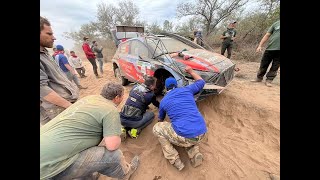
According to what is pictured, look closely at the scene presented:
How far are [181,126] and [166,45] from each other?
269cm

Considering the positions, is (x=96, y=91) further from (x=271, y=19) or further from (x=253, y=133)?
(x=271, y=19)

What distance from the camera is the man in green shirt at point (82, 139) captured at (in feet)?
6.12

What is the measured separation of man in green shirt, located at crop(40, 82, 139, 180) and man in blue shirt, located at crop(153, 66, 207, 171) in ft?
2.74

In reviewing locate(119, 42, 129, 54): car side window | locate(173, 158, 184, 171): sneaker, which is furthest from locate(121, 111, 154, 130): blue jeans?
locate(119, 42, 129, 54): car side window

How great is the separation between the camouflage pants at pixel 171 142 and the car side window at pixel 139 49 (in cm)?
228

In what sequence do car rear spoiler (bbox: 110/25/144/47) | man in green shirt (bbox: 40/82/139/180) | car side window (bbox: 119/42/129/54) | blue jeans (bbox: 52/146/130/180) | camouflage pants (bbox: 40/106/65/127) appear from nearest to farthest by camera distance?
man in green shirt (bbox: 40/82/139/180) → blue jeans (bbox: 52/146/130/180) → camouflage pants (bbox: 40/106/65/127) → car side window (bbox: 119/42/129/54) → car rear spoiler (bbox: 110/25/144/47)

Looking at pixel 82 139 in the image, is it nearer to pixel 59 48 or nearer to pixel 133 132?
pixel 133 132

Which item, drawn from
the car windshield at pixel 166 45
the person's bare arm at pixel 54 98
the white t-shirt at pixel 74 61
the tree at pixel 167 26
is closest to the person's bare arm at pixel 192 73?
the car windshield at pixel 166 45

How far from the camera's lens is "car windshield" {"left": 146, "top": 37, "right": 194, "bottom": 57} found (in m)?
4.40

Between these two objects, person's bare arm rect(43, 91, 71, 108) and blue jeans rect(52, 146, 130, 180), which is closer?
blue jeans rect(52, 146, 130, 180)

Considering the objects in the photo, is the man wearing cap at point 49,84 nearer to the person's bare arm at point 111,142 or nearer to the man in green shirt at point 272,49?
the person's bare arm at point 111,142

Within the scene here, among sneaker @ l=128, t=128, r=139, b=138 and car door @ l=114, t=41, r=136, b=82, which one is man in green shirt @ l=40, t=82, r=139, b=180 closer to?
sneaker @ l=128, t=128, r=139, b=138
